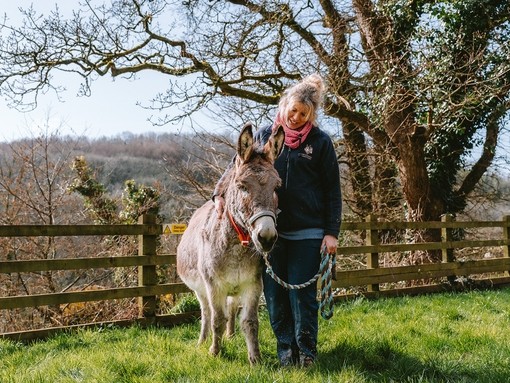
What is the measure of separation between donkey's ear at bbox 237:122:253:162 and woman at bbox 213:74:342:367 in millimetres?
405

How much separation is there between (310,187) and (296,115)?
22.7 inches

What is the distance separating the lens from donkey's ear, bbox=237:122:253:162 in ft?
12.2

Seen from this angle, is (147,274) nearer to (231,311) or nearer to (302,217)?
(231,311)

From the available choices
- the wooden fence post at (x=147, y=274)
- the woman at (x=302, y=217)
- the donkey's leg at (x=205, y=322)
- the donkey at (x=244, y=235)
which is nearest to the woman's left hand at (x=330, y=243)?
the woman at (x=302, y=217)

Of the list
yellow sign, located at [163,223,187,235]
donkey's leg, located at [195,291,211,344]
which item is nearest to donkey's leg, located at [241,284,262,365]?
donkey's leg, located at [195,291,211,344]

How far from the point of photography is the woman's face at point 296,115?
398cm

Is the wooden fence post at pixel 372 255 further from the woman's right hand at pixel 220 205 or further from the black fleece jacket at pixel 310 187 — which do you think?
the woman's right hand at pixel 220 205

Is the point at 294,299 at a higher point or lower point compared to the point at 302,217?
lower

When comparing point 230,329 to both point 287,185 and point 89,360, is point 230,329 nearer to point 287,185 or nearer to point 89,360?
point 89,360

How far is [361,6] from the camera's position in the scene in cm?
1198

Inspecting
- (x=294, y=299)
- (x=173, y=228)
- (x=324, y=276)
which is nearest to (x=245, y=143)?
(x=324, y=276)

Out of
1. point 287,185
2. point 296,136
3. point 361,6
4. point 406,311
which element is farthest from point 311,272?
point 361,6

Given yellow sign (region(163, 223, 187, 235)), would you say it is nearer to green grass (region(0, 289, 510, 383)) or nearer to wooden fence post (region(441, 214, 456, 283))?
green grass (region(0, 289, 510, 383))

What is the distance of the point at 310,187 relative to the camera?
4027mm
